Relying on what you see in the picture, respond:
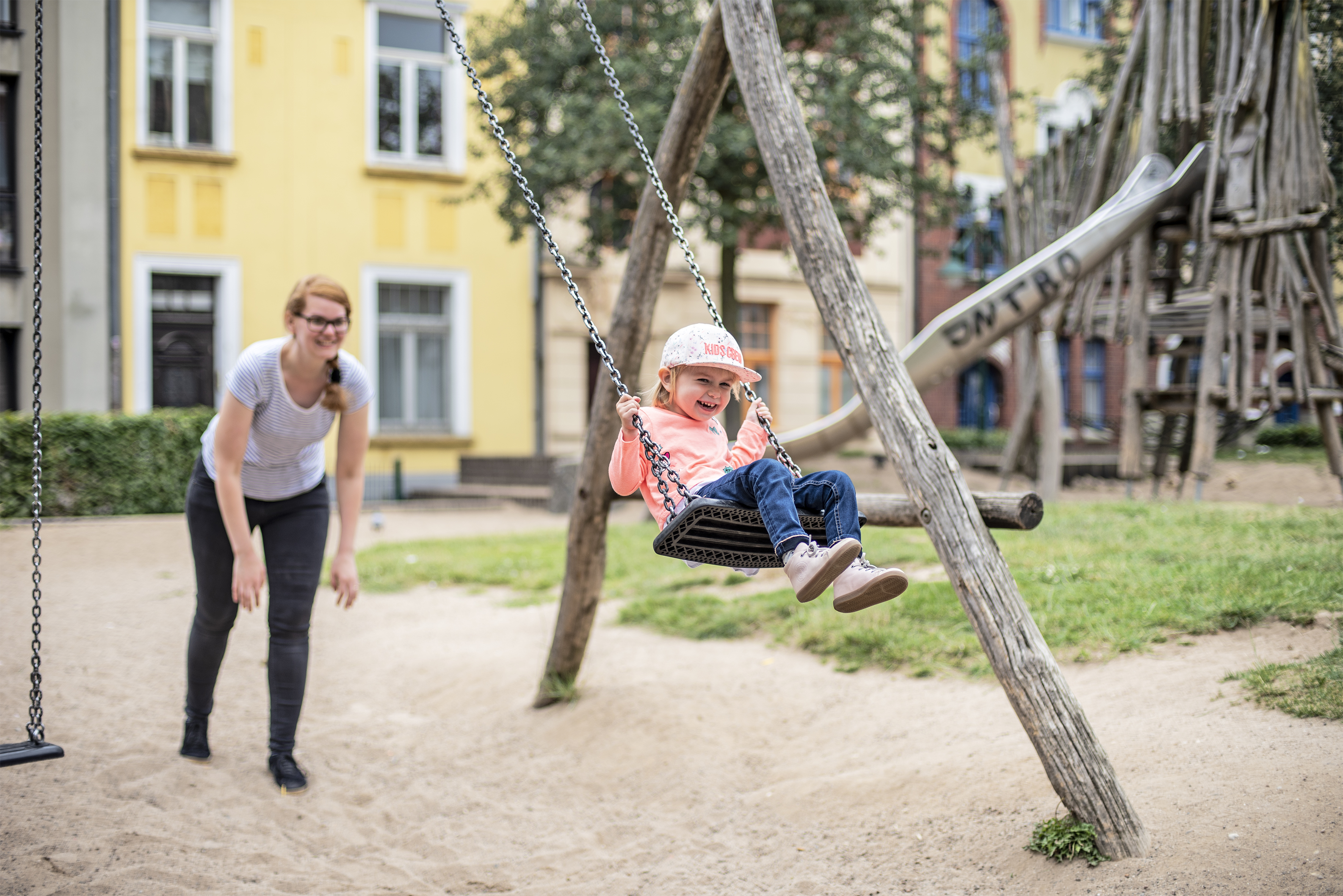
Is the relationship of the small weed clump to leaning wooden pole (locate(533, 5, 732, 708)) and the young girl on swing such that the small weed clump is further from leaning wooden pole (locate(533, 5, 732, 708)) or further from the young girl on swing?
leaning wooden pole (locate(533, 5, 732, 708))

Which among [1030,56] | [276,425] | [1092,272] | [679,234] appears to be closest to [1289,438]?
[1030,56]

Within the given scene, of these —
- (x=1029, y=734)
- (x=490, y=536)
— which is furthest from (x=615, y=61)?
(x=1029, y=734)

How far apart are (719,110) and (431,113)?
593cm

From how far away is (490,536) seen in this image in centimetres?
1106

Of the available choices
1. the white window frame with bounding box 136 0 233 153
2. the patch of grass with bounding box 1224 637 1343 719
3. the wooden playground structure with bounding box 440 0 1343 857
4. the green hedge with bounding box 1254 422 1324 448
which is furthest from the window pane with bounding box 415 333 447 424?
the patch of grass with bounding box 1224 637 1343 719

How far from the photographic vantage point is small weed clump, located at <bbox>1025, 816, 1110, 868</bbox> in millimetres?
3004

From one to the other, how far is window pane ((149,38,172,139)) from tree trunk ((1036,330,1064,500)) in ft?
40.9

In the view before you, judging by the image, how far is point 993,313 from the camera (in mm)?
5230

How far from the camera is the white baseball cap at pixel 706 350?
315 centimetres

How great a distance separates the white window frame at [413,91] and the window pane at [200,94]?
214 centimetres

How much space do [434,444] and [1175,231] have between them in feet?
39.3

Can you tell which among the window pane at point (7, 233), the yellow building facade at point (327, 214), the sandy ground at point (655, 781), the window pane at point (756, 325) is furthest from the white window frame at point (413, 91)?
the sandy ground at point (655, 781)

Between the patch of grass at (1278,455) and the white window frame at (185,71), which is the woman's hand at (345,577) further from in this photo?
the patch of grass at (1278,455)

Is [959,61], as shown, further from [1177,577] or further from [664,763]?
[664,763]
